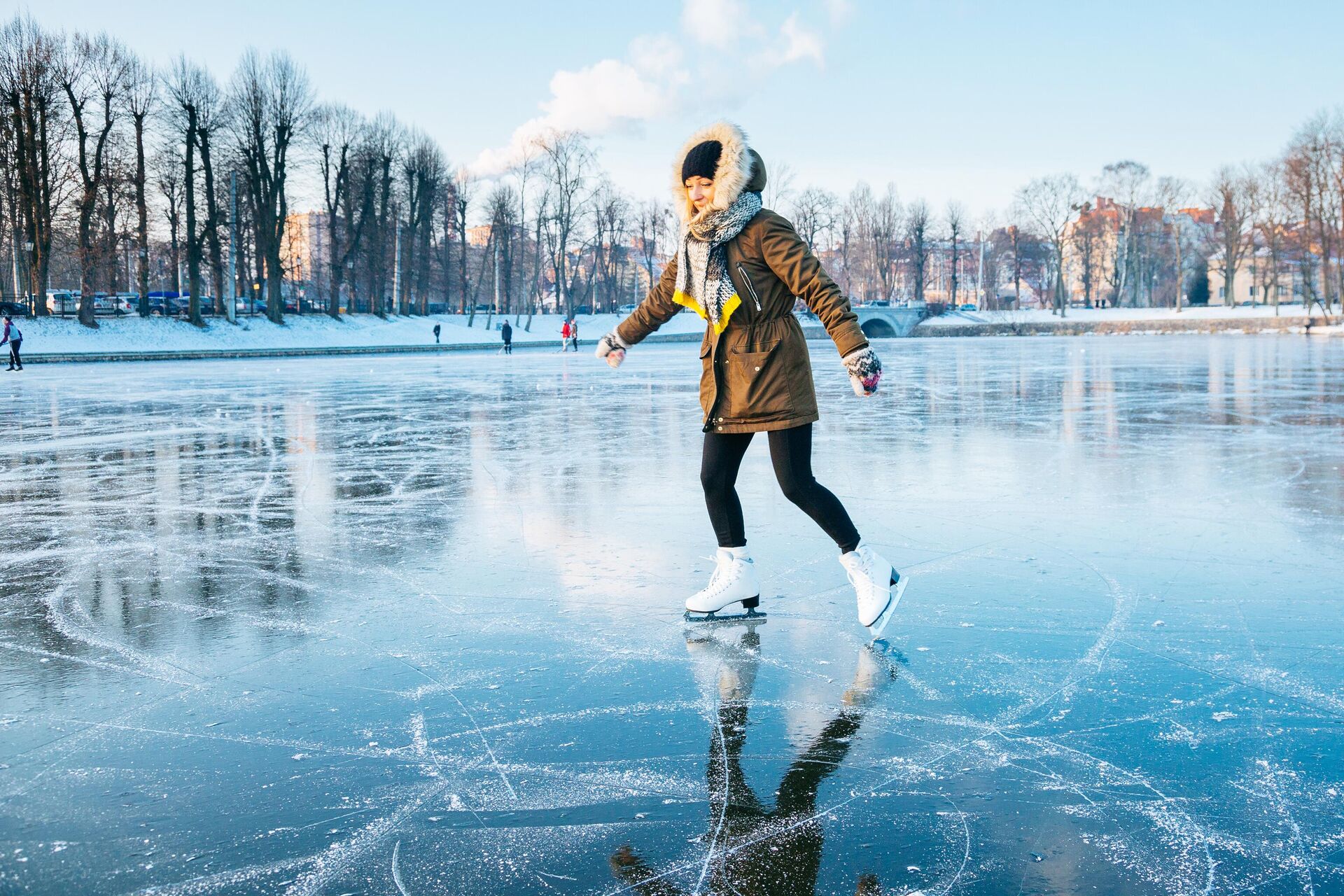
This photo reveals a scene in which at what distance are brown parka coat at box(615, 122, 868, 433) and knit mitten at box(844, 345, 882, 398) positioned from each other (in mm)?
31

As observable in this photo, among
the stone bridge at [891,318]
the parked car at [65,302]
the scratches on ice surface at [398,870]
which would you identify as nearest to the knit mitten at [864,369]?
the scratches on ice surface at [398,870]

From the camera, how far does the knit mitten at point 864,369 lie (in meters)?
3.87

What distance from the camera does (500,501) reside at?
7102mm

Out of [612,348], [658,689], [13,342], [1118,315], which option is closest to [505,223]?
[13,342]

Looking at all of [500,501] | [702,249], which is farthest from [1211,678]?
[500,501]

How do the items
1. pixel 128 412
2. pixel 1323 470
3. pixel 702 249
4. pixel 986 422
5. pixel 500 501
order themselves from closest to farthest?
pixel 702 249 → pixel 500 501 → pixel 1323 470 → pixel 986 422 → pixel 128 412

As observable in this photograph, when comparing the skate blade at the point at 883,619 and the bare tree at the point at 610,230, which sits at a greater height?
the bare tree at the point at 610,230

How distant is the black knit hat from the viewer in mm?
4062

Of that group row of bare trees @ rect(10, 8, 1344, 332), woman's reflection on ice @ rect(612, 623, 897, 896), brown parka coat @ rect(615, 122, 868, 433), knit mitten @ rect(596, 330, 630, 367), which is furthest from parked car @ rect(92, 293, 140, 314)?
woman's reflection on ice @ rect(612, 623, 897, 896)

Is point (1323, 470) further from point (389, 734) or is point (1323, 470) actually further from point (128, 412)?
point (128, 412)

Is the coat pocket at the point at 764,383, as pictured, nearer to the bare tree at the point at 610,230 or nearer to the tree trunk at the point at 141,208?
the tree trunk at the point at 141,208

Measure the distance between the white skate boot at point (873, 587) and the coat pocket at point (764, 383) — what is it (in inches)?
25.5

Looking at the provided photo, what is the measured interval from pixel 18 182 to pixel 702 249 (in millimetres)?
44641

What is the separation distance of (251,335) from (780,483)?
157 ft
